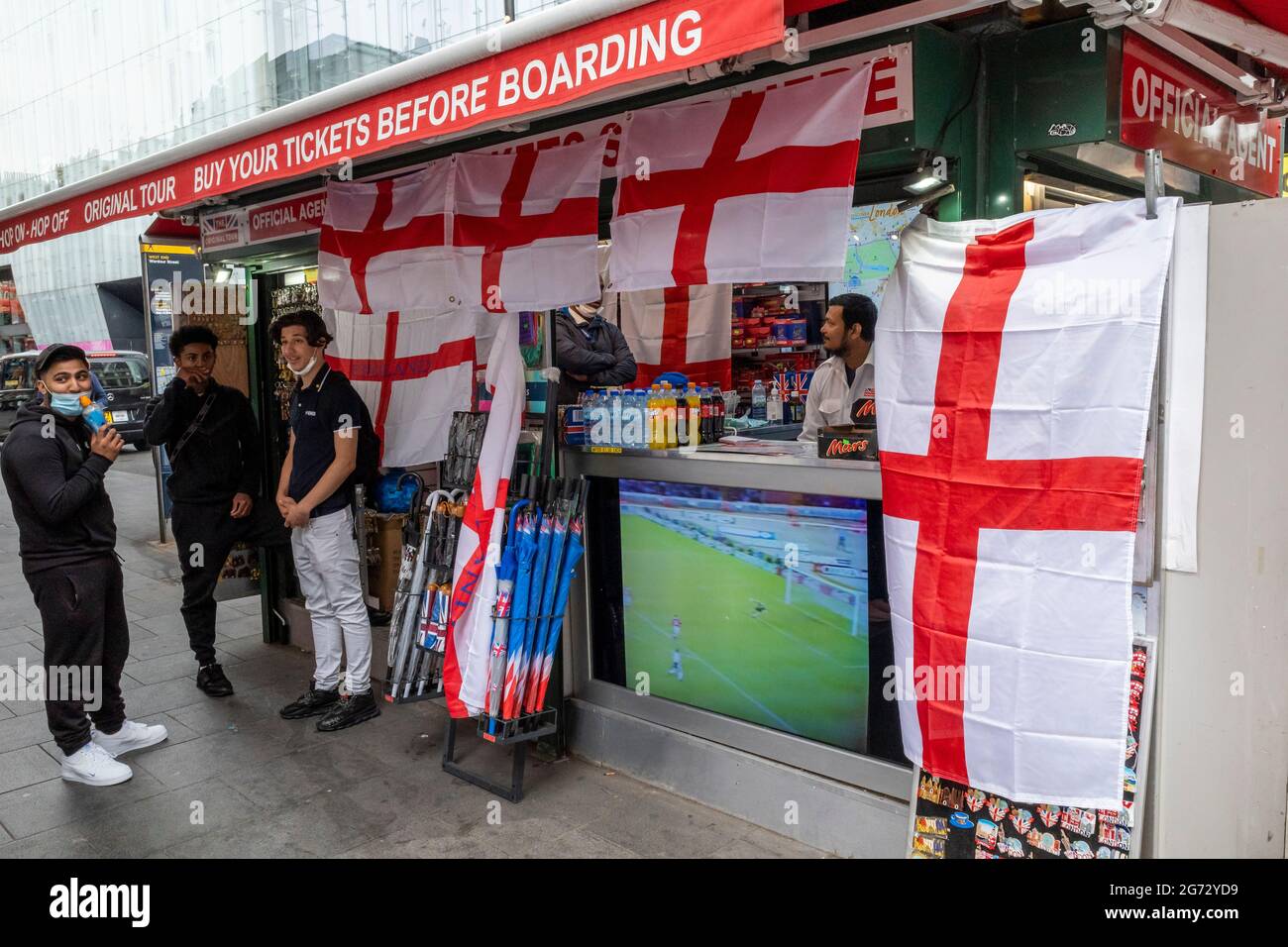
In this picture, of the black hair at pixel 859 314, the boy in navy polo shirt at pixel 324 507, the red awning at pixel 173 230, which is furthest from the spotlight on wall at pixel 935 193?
the red awning at pixel 173 230

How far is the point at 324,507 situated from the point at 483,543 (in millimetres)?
1315

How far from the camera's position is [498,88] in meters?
3.22

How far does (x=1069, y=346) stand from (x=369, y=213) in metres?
3.62

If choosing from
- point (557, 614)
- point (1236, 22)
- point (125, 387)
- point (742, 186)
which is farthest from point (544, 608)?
point (125, 387)

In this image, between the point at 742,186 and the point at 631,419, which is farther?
the point at 631,419

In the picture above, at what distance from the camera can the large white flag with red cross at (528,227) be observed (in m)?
3.98

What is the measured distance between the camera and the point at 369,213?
4.95 m

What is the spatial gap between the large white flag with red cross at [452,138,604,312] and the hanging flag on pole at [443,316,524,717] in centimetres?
22

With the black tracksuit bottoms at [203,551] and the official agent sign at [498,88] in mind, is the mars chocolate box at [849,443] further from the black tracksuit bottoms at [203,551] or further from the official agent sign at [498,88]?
the black tracksuit bottoms at [203,551]

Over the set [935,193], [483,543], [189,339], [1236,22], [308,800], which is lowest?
[308,800]

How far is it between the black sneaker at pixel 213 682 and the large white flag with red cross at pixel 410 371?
5.18 ft

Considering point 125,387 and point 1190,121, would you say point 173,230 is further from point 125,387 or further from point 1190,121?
point 125,387

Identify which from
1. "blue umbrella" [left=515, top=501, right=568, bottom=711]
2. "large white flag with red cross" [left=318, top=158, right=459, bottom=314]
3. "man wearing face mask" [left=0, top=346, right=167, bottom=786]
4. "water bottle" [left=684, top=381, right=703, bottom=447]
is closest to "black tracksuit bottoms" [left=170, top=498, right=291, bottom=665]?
"man wearing face mask" [left=0, top=346, right=167, bottom=786]

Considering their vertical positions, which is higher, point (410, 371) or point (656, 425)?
point (410, 371)
